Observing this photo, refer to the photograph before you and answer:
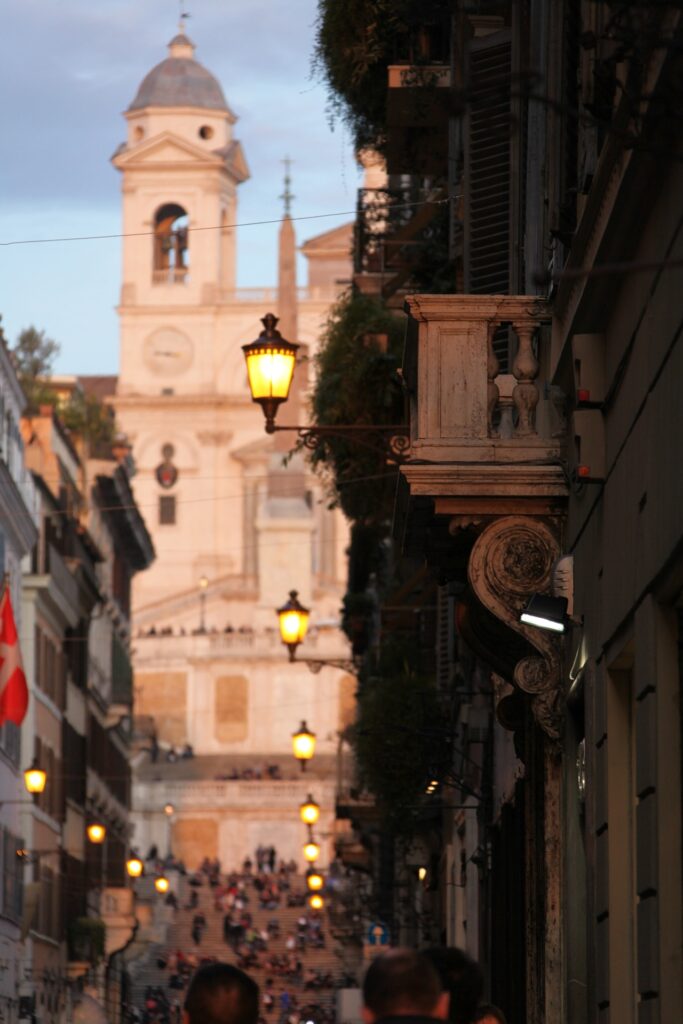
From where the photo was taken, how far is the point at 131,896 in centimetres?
6675

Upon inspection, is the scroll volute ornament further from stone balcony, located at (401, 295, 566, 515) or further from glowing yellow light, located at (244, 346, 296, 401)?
glowing yellow light, located at (244, 346, 296, 401)

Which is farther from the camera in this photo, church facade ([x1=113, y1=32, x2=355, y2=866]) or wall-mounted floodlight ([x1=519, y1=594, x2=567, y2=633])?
church facade ([x1=113, y1=32, x2=355, y2=866])

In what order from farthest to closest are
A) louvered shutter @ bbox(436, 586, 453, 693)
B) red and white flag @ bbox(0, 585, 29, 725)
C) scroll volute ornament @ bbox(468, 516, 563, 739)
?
red and white flag @ bbox(0, 585, 29, 725) → louvered shutter @ bbox(436, 586, 453, 693) → scroll volute ornament @ bbox(468, 516, 563, 739)

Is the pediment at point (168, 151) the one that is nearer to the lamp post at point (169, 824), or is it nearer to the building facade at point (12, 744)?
the lamp post at point (169, 824)

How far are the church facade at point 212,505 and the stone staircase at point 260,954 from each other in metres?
28.6

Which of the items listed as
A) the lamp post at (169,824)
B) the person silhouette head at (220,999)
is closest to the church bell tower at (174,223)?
the lamp post at (169,824)

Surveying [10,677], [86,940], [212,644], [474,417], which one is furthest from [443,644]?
[212,644]

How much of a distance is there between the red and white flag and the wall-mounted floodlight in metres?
22.9

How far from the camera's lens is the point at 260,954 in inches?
3127

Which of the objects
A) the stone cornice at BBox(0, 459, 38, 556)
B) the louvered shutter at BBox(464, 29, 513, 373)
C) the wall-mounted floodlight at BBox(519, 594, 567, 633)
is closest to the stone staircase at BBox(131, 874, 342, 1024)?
the stone cornice at BBox(0, 459, 38, 556)

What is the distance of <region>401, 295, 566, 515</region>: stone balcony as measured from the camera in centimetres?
1334

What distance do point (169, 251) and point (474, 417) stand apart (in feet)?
494

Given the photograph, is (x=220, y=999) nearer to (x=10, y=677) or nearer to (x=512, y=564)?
(x=512, y=564)

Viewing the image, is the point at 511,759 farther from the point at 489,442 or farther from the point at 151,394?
the point at 151,394
